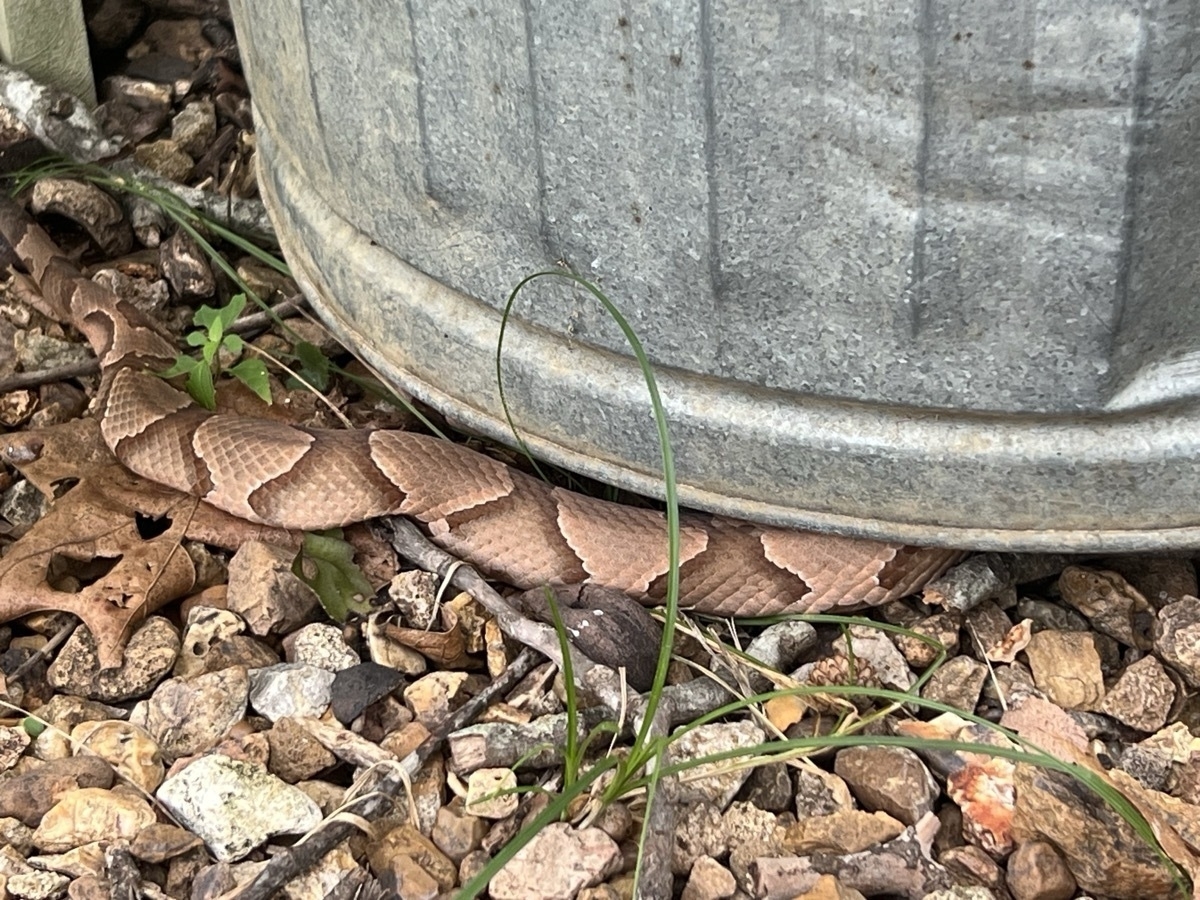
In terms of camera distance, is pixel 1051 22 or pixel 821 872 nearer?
pixel 1051 22

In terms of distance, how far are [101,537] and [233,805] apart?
624 millimetres

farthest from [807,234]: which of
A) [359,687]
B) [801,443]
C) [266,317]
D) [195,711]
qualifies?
[266,317]

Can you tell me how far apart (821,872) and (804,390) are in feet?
1.86

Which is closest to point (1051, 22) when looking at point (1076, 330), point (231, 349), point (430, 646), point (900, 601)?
point (1076, 330)

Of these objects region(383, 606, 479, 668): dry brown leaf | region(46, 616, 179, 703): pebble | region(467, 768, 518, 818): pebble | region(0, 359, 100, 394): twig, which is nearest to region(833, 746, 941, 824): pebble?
region(467, 768, 518, 818): pebble

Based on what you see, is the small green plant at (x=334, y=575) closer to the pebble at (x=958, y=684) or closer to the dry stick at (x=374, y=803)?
the dry stick at (x=374, y=803)

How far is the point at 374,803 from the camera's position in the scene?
159cm

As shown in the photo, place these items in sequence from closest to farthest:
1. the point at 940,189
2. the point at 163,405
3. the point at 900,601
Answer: the point at 940,189 → the point at 900,601 → the point at 163,405

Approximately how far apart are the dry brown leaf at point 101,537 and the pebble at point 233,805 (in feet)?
0.97

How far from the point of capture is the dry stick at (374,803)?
1.48m

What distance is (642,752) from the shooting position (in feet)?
4.92

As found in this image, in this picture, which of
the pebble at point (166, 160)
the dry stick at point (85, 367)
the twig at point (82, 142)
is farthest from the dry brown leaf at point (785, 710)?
the pebble at point (166, 160)

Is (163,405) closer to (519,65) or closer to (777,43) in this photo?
(519,65)

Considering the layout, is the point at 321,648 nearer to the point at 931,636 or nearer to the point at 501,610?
the point at 501,610
